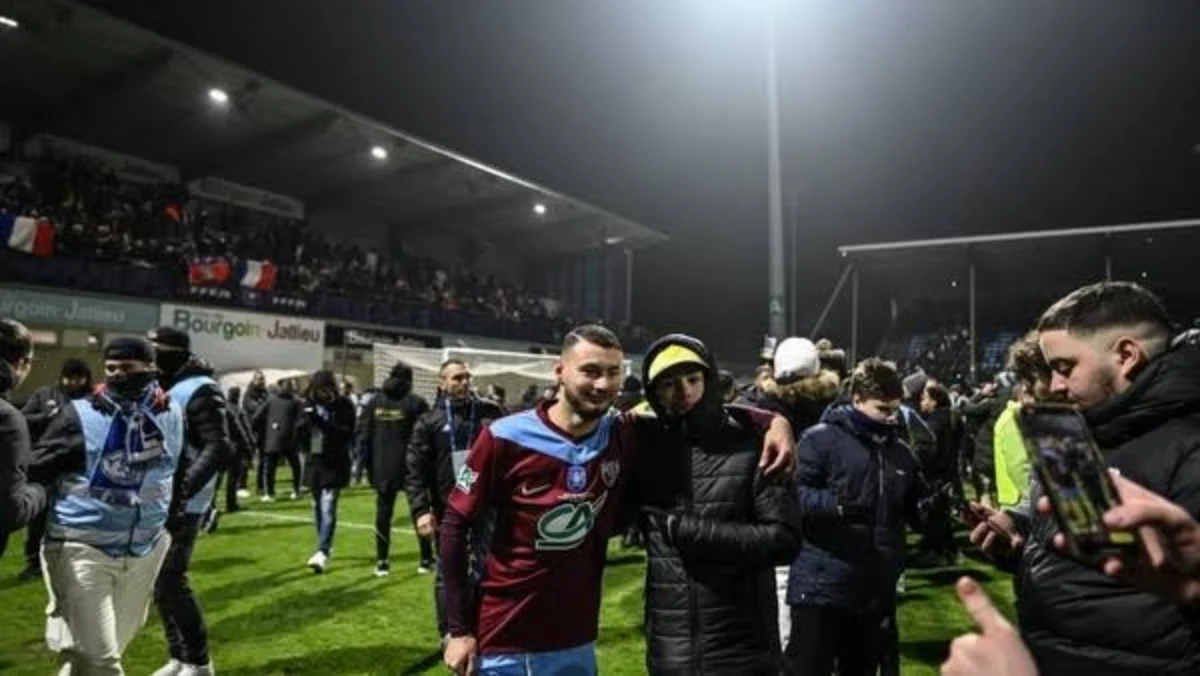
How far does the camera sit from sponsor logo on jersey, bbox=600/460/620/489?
3.33m

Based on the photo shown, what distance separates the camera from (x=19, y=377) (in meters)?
3.67

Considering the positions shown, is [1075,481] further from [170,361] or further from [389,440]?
[389,440]

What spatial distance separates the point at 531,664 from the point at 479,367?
18.8 m

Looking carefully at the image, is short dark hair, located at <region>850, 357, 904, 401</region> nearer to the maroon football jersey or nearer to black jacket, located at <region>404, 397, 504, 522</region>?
the maroon football jersey

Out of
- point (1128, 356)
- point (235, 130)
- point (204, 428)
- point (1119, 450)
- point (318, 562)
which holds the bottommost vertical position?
point (318, 562)

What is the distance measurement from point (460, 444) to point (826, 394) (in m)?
2.85

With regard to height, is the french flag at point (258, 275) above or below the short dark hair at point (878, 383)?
above

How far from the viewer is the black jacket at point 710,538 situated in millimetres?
3121

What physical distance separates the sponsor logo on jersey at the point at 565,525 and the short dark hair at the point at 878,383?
2018 millimetres

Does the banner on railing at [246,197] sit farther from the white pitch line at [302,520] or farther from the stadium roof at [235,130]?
the white pitch line at [302,520]

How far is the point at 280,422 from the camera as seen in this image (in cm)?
1418

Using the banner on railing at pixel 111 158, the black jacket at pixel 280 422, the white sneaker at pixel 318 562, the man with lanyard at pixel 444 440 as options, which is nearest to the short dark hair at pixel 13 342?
the man with lanyard at pixel 444 440

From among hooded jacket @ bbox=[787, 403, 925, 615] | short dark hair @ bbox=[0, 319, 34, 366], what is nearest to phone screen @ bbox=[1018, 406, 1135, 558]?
hooded jacket @ bbox=[787, 403, 925, 615]

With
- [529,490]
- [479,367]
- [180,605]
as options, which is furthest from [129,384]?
[479,367]
